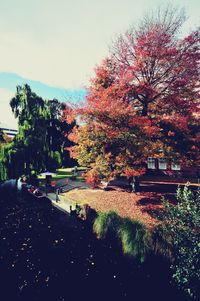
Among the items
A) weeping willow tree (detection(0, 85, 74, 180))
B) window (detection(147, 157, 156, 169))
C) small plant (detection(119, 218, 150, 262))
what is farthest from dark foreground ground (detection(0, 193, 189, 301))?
window (detection(147, 157, 156, 169))

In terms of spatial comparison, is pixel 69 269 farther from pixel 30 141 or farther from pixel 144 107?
pixel 30 141

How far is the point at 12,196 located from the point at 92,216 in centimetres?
1231

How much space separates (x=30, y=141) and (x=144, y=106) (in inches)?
602

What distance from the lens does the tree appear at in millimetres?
14609

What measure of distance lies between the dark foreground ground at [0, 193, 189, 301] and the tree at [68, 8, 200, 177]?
553cm

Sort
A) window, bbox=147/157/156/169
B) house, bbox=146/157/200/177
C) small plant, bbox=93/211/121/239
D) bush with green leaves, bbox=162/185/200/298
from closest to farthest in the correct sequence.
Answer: bush with green leaves, bbox=162/185/200/298 → small plant, bbox=93/211/121/239 → house, bbox=146/157/200/177 → window, bbox=147/157/156/169

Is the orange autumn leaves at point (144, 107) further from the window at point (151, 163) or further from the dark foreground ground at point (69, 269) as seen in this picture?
the window at point (151, 163)

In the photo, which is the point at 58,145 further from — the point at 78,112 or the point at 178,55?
the point at 178,55

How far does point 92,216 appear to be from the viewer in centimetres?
1581

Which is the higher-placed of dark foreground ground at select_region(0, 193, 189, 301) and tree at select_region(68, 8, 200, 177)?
tree at select_region(68, 8, 200, 177)

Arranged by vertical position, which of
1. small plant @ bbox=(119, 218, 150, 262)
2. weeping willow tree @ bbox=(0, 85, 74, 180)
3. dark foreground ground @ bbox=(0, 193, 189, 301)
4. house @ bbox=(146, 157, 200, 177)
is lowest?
dark foreground ground @ bbox=(0, 193, 189, 301)

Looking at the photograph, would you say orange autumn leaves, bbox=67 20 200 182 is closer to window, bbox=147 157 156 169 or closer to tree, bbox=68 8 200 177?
tree, bbox=68 8 200 177

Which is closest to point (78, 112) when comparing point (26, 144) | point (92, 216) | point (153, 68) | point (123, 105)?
point (123, 105)

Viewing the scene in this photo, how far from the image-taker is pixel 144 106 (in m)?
17.4
